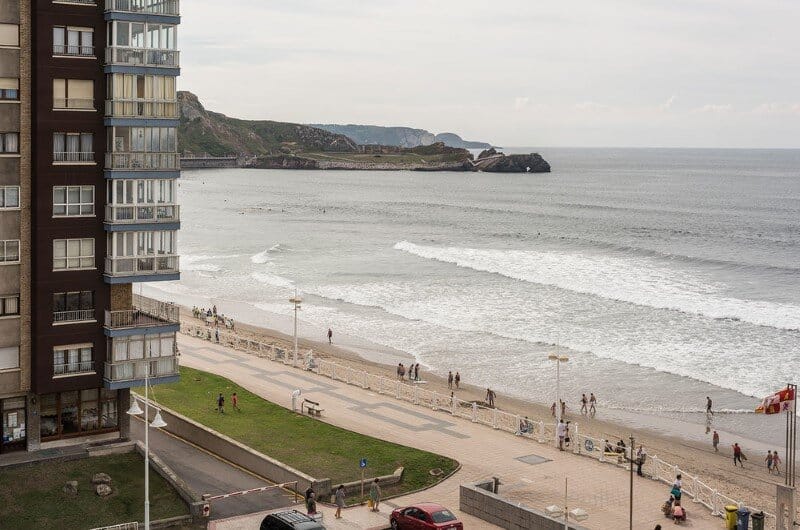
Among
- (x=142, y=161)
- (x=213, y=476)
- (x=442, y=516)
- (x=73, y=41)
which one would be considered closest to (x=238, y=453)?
(x=213, y=476)

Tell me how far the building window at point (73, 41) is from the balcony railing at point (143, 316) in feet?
28.1

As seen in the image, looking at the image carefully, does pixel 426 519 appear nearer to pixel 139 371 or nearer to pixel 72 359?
pixel 139 371

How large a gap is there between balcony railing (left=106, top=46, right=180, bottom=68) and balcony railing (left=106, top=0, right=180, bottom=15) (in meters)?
1.27

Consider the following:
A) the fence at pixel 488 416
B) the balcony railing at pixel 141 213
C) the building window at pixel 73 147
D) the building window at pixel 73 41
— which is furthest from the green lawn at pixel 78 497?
the fence at pixel 488 416

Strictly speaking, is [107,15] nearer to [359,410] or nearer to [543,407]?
[359,410]

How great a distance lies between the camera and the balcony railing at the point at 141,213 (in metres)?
34.0

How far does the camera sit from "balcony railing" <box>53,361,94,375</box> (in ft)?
111

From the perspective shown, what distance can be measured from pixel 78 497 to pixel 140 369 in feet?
15.8

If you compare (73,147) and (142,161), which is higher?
(73,147)

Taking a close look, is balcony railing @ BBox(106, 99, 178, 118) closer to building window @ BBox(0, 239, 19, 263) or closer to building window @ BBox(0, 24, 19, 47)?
building window @ BBox(0, 24, 19, 47)

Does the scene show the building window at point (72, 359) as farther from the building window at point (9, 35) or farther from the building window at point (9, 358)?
the building window at point (9, 35)

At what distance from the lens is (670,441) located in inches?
1919

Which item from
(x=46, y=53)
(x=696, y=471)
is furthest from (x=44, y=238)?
(x=696, y=471)

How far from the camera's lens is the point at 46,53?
108 ft
